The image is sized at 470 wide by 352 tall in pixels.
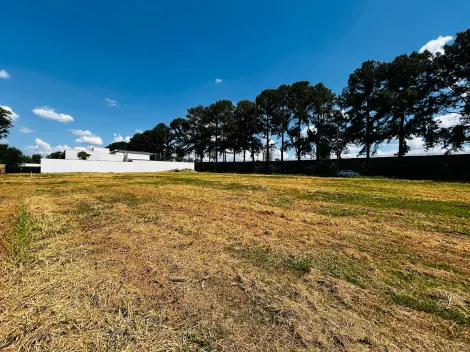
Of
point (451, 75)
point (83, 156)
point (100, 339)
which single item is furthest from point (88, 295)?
point (83, 156)

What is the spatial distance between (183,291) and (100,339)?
2.49 ft

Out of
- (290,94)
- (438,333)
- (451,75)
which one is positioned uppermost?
(290,94)

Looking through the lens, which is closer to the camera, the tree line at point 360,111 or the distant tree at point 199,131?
the tree line at point 360,111

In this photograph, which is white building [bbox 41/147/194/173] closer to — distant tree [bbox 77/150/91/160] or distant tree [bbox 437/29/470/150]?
distant tree [bbox 77/150/91/160]

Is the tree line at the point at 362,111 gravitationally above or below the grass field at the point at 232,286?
above

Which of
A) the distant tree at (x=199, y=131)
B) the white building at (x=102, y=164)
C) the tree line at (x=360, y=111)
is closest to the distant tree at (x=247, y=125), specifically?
the tree line at (x=360, y=111)

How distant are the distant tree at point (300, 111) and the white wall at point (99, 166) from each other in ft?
69.0

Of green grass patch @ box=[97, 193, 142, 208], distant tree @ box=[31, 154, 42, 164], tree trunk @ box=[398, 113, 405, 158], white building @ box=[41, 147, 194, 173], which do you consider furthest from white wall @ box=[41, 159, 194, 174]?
distant tree @ box=[31, 154, 42, 164]

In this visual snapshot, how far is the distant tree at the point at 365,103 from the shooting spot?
2381 centimetres

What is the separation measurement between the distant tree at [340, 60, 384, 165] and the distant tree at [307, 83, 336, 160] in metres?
3.25

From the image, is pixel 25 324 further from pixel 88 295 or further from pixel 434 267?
pixel 434 267

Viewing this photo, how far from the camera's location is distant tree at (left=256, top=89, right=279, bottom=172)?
34.8m

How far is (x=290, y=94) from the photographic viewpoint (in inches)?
1314

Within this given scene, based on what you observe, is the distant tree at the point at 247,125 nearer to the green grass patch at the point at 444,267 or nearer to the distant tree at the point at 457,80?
the distant tree at the point at 457,80
